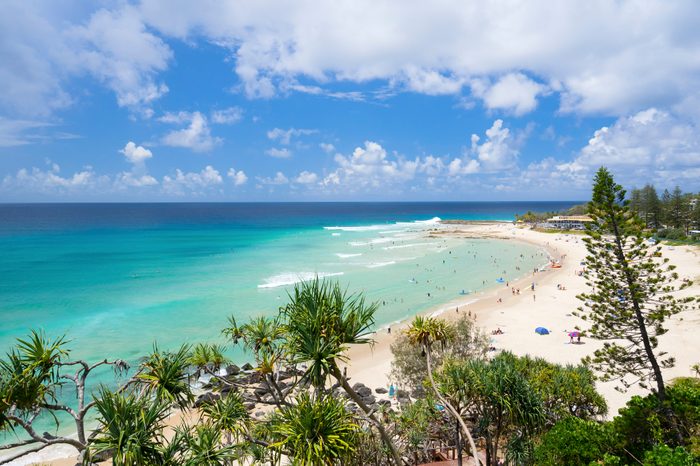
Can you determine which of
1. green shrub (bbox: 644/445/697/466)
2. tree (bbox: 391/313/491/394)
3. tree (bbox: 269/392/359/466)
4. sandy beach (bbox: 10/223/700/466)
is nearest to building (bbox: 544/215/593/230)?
sandy beach (bbox: 10/223/700/466)

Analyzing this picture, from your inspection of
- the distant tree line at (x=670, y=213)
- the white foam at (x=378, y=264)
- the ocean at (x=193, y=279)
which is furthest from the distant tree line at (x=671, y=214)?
the white foam at (x=378, y=264)

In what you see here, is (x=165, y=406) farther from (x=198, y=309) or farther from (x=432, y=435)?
(x=198, y=309)

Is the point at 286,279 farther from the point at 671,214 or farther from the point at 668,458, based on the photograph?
the point at 671,214

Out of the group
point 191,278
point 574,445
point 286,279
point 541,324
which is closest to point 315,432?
point 574,445

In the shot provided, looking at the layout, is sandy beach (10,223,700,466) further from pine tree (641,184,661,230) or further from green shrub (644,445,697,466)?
pine tree (641,184,661,230)

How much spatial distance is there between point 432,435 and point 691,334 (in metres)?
24.3

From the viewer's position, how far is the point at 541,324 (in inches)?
1241

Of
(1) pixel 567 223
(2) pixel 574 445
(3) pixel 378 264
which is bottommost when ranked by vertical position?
(3) pixel 378 264

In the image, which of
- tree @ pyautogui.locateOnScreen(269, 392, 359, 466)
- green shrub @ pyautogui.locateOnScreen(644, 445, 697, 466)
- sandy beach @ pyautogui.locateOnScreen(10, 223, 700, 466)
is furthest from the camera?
sandy beach @ pyautogui.locateOnScreen(10, 223, 700, 466)

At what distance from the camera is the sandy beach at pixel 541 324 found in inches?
880

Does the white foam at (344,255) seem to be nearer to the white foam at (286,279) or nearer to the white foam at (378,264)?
the white foam at (378,264)

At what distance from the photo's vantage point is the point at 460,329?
19047mm

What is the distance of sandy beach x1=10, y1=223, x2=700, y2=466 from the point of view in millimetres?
22359

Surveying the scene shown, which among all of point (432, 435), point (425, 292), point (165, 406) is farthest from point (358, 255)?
point (165, 406)
